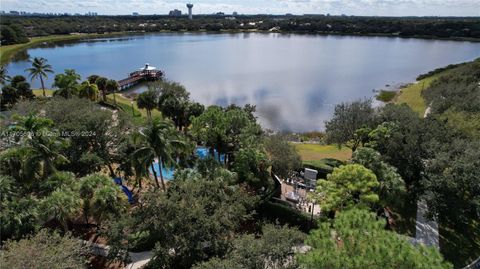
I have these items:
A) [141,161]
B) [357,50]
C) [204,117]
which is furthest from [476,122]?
[357,50]

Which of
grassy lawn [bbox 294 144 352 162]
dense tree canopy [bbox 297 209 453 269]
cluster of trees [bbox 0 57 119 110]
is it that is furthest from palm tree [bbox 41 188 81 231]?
cluster of trees [bbox 0 57 119 110]

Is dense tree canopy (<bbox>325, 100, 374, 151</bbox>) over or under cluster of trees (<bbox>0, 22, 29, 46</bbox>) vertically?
under

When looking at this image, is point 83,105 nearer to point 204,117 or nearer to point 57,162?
point 57,162

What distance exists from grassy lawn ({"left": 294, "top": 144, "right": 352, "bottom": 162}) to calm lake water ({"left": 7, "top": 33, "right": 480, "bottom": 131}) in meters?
9.41

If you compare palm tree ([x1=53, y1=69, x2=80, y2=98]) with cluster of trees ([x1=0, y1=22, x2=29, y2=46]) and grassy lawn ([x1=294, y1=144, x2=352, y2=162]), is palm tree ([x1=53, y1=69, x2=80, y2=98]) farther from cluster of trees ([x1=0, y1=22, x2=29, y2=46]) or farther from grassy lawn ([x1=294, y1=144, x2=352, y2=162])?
cluster of trees ([x1=0, y1=22, x2=29, y2=46])

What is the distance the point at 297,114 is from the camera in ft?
176

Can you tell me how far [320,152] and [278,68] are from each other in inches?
2282

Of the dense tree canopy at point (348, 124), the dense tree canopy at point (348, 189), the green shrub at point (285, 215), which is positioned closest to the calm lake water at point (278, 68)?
the dense tree canopy at point (348, 124)

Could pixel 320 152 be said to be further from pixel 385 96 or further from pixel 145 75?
pixel 145 75

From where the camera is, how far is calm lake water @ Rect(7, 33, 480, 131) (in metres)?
59.5

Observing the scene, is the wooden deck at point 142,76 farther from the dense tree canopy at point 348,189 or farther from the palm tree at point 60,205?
the dense tree canopy at point 348,189

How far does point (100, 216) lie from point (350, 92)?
192ft

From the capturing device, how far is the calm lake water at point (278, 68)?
59.5m

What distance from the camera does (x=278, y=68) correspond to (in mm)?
90875
